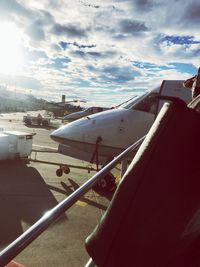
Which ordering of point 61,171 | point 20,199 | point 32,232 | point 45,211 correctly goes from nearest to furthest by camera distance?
1. point 32,232
2. point 45,211
3. point 20,199
4. point 61,171

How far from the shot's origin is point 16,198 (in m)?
11.2

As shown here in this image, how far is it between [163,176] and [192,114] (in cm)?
37

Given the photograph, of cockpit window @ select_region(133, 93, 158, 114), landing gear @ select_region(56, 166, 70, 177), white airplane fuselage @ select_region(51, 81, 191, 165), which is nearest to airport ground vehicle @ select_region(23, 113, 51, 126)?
landing gear @ select_region(56, 166, 70, 177)

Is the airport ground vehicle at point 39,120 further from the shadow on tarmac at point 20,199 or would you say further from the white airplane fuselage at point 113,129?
the white airplane fuselage at point 113,129

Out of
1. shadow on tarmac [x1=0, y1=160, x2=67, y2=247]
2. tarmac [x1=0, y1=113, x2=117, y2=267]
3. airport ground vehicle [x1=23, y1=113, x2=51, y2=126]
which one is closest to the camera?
tarmac [x1=0, y1=113, x2=117, y2=267]

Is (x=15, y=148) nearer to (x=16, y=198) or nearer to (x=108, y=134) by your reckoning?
(x=16, y=198)

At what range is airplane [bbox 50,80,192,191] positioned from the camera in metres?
11.3

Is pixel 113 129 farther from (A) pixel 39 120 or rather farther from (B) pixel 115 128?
(A) pixel 39 120

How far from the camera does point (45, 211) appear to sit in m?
10.1

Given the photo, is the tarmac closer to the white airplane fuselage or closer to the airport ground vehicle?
the white airplane fuselage

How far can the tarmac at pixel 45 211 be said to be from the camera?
729cm

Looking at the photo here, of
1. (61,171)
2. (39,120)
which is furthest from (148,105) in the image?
(39,120)

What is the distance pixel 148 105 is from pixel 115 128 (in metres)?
1.58

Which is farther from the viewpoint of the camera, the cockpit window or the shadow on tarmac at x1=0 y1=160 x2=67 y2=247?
the cockpit window
